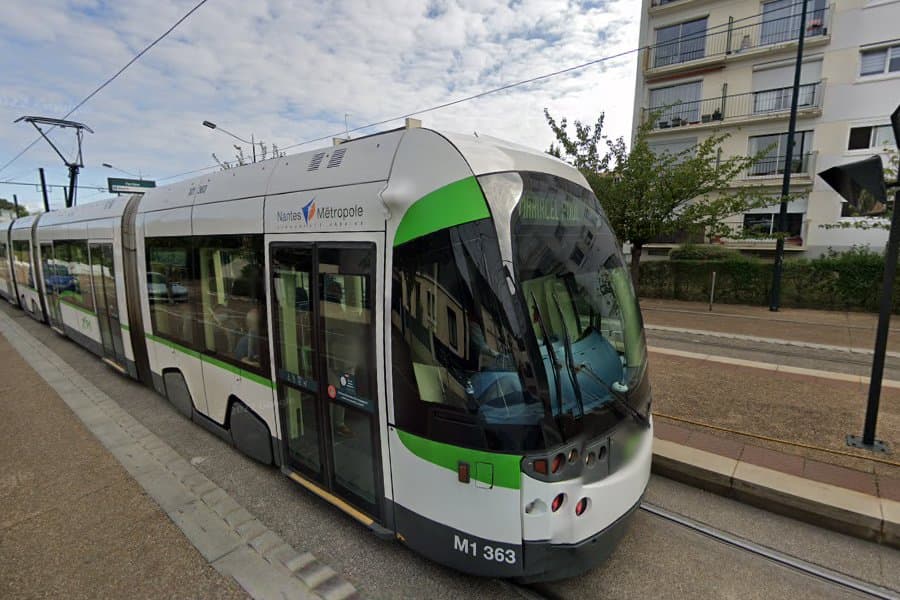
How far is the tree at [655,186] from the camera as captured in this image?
11344 mm

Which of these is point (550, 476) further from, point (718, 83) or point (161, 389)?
point (718, 83)

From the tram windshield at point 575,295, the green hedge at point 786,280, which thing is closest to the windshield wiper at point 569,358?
the tram windshield at point 575,295

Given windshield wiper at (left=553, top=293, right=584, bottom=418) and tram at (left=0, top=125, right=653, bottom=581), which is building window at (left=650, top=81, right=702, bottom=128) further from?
windshield wiper at (left=553, top=293, right=584, bottom=418)

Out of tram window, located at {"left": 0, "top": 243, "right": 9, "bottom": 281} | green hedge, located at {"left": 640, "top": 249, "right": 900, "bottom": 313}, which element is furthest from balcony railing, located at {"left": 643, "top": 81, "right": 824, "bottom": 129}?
tram window, located at {"left": 0, "top": 243, "right": 9, "bottom": 281}

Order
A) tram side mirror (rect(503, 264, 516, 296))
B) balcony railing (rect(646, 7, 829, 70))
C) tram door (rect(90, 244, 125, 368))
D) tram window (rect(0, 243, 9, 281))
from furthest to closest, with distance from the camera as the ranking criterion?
balcony railing (rect(646, 7, 829, 70)), tram window (rect(0, 243, 9, 281)), tram door (rect(90, 244, 125, 368)), tram side mirror (rect(503, 264, 516, 296))

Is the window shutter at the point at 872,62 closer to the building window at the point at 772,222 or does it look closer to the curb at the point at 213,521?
the building window at the point at 772,222

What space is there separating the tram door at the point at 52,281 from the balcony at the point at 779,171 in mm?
25731

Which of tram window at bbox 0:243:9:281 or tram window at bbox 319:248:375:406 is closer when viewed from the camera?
tram window at bbox 319:248:375:406

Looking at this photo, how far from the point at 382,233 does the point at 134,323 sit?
5.41 m

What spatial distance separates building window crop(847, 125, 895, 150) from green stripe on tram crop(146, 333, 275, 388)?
25.5 meters

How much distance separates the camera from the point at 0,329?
454 inches

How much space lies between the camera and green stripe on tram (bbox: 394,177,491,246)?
2.40m

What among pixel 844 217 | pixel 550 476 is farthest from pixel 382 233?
pixel 844 217

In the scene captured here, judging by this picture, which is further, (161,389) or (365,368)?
(161,389)
